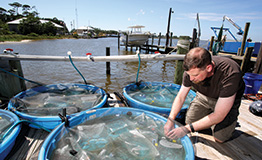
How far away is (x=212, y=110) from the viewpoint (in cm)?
225

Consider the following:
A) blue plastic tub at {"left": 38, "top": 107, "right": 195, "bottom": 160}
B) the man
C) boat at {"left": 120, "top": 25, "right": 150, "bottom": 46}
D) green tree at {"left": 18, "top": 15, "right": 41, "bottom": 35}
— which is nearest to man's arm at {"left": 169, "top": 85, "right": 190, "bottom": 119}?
the man

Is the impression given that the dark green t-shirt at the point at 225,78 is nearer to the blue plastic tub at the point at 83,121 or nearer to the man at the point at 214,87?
the man at the point at 214,87

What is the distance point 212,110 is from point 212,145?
55 cm

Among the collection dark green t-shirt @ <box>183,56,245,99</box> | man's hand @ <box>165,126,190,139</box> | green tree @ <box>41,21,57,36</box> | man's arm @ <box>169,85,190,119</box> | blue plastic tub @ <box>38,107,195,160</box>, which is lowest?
blue plastic tub @ <box>38,107,195,160</box>

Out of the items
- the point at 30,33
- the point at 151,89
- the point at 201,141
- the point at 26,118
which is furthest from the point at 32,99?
the point at 30,33

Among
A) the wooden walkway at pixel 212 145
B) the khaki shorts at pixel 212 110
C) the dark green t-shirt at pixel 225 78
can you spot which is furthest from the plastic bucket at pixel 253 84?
the dark green t-shirt at pixel 225 78

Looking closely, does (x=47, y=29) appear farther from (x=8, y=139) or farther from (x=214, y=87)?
(x=214, y=87)

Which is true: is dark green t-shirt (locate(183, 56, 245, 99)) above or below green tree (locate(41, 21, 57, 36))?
below

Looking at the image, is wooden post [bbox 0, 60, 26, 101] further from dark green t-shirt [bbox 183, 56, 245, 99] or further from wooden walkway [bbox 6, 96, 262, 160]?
dark green t-shirt [bbox 183, 56, 245, 99]

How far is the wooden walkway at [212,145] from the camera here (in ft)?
6.10

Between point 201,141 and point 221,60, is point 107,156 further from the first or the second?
point 221,60

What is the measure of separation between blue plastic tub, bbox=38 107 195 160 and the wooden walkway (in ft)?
0.72

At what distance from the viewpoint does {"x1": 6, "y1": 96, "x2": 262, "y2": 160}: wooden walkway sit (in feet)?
6.10

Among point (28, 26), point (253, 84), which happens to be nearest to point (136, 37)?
point (253, 84)
